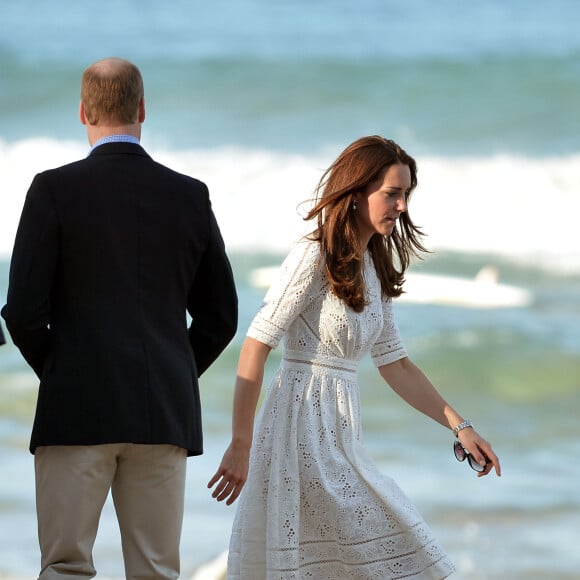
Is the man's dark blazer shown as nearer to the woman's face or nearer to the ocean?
the woman's face

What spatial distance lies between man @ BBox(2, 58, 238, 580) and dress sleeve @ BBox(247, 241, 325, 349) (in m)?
0.25

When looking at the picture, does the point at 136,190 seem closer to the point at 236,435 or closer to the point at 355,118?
the point at 236,435

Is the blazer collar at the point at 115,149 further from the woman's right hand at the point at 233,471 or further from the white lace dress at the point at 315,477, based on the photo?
the woman's right hand at the point at 233,471

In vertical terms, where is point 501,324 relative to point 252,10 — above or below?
below

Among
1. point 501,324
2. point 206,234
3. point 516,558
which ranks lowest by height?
point 516,558

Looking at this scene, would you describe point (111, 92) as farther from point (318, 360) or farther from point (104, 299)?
point (318, 360)

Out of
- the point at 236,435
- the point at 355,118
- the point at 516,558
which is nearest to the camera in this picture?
the point at 236,435

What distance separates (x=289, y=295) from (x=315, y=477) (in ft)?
1.15

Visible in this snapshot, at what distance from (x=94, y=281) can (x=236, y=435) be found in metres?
0.44

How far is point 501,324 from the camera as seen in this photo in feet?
30.5

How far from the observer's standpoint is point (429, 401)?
2.79m

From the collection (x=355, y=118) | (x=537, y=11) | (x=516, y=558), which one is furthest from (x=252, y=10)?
(x=516, y=558)

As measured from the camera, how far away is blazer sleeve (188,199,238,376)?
240 centimetres

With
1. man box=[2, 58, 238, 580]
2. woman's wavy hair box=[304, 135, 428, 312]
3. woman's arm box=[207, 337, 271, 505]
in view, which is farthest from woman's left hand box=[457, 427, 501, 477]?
man box=[2, 58, 238, 580]
